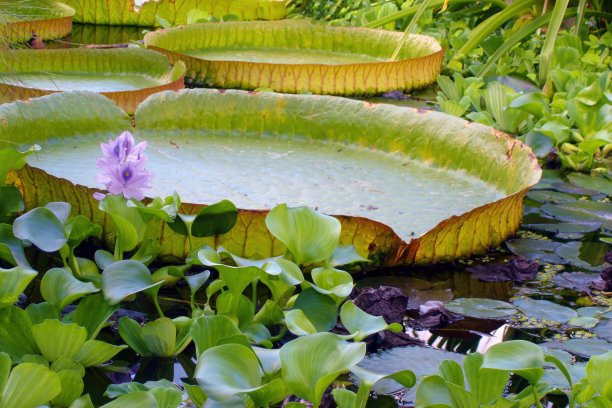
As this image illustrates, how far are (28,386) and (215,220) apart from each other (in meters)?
0.52

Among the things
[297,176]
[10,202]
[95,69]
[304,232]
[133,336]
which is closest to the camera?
[133,336]

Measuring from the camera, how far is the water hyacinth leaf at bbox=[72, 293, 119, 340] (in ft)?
3.43

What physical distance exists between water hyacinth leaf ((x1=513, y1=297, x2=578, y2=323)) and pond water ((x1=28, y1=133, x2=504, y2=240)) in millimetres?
325

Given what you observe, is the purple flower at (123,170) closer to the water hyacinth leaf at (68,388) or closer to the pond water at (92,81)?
the water hyacinth leaf at (68,388)

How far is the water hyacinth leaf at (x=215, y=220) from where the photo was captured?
49.5 inches

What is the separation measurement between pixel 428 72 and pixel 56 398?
2.64 meters

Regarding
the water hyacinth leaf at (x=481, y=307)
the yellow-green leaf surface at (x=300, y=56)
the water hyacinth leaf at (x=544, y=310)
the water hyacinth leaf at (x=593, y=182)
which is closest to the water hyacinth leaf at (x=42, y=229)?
the water hyacinth leaf at (x=481, y=307)

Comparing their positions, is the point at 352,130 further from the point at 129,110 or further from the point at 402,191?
the point at 129,110

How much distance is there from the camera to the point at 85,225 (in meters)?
1.22

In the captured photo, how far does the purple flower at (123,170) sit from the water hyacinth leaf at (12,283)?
0.31 metres

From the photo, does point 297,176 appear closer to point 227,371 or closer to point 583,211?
point 583,211

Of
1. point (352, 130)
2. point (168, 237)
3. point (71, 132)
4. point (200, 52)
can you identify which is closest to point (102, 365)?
point (168, 237)

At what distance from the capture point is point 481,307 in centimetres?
129

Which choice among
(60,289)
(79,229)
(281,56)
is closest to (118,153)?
(79,229)
